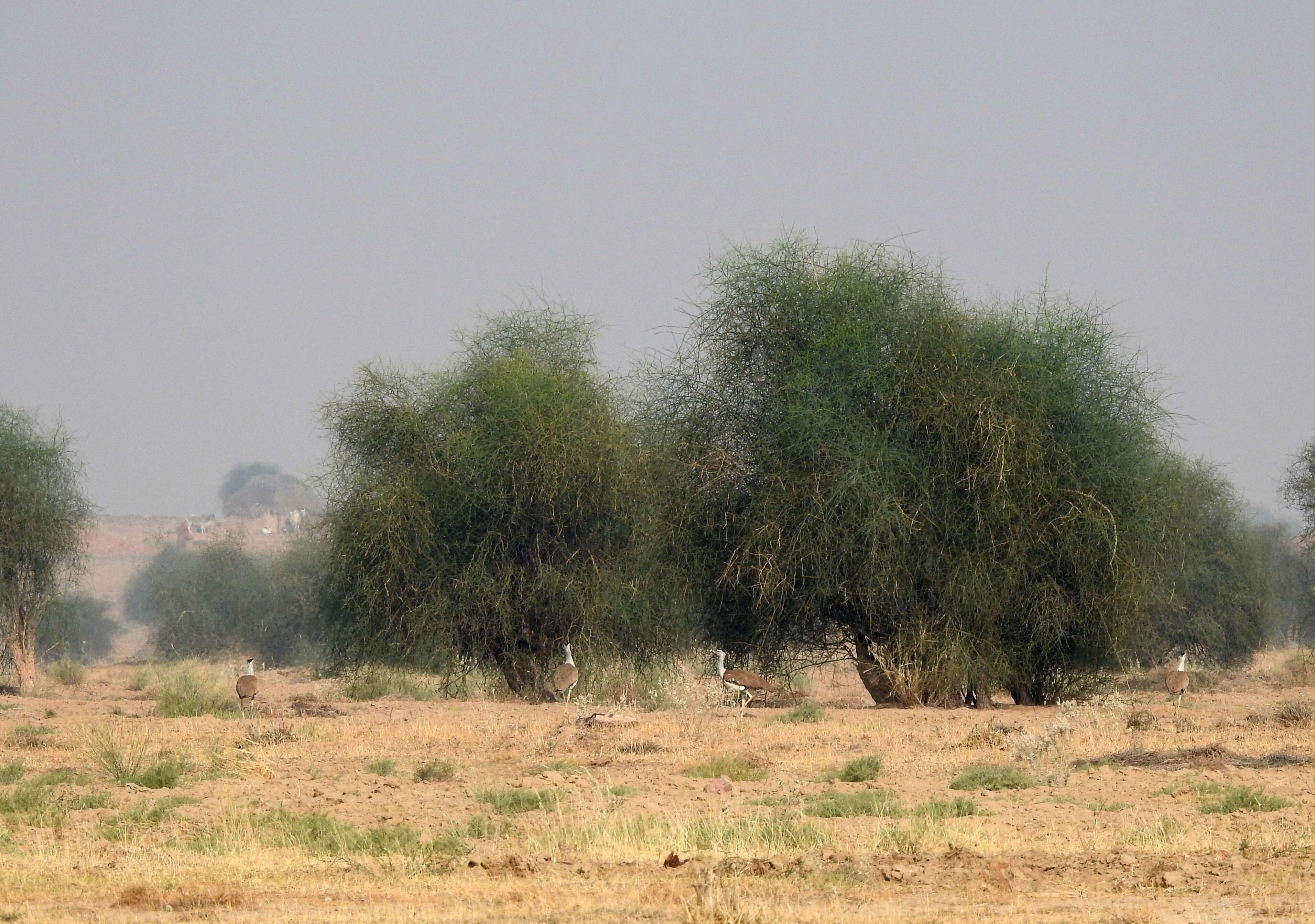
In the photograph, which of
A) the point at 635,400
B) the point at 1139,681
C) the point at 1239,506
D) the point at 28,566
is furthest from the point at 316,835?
the point at 1239,506

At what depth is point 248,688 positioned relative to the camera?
2417cm

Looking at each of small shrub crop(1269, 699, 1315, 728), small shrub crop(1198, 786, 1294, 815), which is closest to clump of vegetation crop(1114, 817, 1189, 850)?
small shrub crop(1198, 786, 1294, 815)

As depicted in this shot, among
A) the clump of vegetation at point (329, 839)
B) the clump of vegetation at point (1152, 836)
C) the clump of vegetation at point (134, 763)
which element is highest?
the clump of vegetation at point (134, 763)

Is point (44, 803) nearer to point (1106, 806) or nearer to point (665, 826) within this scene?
point (665, 826)

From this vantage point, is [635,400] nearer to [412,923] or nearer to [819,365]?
[819,365]

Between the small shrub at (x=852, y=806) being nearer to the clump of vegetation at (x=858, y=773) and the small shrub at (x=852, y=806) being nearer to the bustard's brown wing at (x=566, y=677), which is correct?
the clump of vegetation at (x=858, y=773)

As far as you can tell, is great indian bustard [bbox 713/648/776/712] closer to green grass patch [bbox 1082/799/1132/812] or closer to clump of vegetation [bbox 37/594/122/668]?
green grass patch [bbox 1082/799/1132/812]

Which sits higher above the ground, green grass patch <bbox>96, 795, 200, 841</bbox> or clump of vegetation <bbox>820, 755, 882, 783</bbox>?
green grass patch <bbox>96, 795, 200, 841</bbox>

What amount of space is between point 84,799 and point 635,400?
15206mm

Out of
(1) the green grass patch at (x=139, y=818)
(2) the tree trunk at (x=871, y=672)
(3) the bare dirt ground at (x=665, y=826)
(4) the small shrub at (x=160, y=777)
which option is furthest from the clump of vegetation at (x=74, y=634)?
(1) the green grass patch at (x=139, y=818)

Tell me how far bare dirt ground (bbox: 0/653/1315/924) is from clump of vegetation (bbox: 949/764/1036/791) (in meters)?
0.14

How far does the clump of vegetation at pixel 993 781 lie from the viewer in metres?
14.0

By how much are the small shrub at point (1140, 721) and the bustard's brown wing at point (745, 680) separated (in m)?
5.14

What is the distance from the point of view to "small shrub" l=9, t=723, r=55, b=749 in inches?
782
